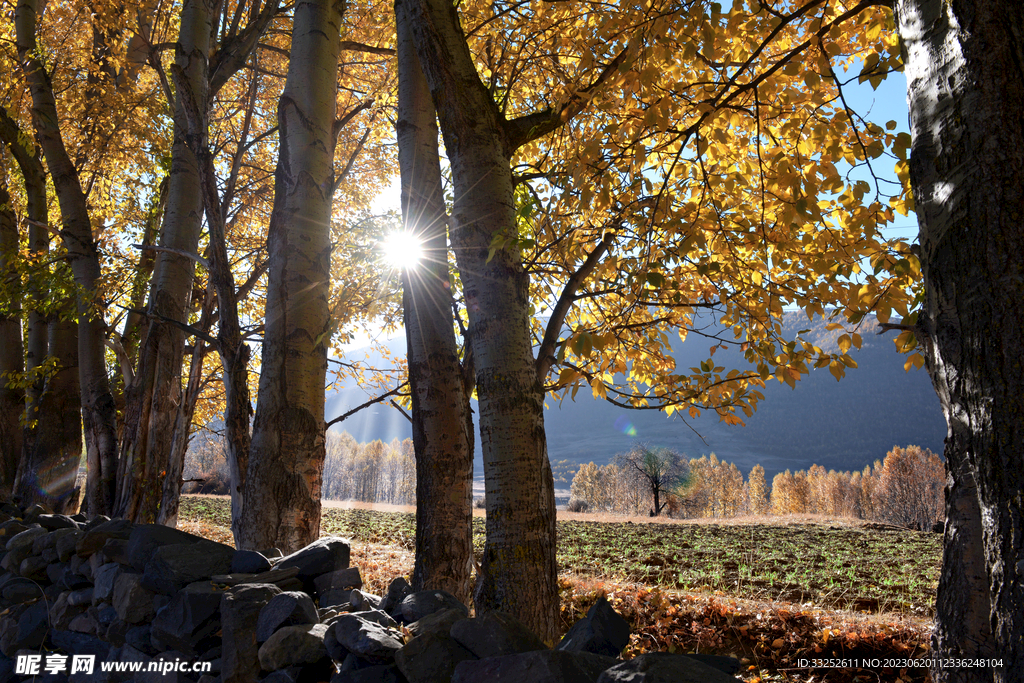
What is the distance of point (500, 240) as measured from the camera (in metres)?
2.37


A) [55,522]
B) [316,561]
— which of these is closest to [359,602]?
[316,561]

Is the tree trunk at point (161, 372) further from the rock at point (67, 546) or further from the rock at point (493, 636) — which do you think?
the rock at point (493, 636)

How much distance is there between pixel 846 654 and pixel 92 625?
204 inches

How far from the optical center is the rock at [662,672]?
50.9 inches

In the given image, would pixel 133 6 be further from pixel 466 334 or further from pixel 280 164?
pixel 466 334

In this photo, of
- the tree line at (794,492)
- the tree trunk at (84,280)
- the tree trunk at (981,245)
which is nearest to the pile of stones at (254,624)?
the tree trunk at (981,245)

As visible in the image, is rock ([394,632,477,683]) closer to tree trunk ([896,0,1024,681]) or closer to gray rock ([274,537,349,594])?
gray rock ([274,537,349,594])

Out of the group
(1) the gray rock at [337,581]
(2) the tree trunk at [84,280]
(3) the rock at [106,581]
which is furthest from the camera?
(2) the tree trunk at [84,280]

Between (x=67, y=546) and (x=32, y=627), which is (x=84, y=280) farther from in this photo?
(x=32, y=627)

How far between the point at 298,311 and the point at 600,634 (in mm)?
2769

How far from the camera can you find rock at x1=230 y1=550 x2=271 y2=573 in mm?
2689

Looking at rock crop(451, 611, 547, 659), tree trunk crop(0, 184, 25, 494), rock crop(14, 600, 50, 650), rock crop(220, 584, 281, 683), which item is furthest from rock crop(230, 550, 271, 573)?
tree trunk crop(0, 184, 25, 494)

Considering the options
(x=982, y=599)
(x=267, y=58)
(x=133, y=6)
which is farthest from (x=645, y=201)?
(x=267, y=58)

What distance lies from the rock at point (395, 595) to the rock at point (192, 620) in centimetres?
82
